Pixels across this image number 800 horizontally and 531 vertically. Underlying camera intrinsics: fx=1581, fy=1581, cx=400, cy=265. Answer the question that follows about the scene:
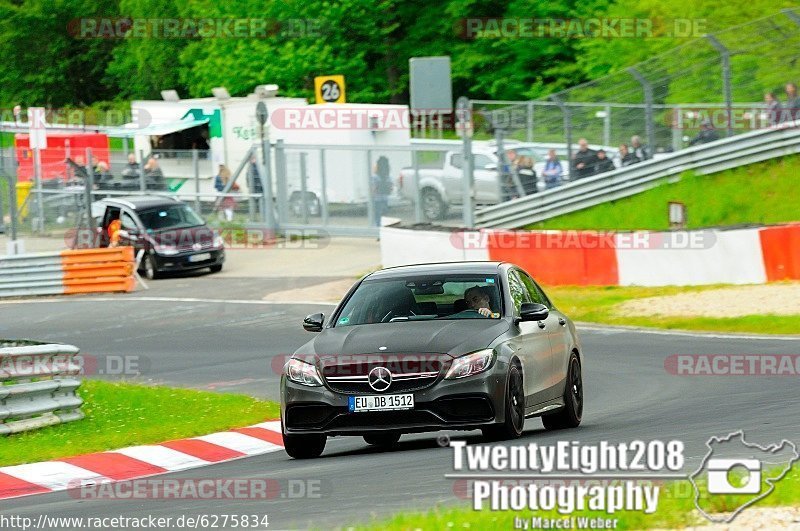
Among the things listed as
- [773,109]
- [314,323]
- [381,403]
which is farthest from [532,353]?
[773,109]

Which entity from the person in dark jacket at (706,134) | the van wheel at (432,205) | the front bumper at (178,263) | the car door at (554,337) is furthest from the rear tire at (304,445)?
the van wheel at (432,205)

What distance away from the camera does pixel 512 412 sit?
36.7 ft

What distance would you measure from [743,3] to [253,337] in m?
23.0

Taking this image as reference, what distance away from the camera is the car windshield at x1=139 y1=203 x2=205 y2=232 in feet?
110

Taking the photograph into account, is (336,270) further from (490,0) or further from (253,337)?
(490,0)

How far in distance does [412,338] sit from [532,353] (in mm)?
1190

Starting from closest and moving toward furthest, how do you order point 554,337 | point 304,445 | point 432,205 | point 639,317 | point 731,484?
point 731,484, point 304,445, point 554,337, point 639,317, point 432,205

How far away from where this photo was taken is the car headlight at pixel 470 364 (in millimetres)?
10953

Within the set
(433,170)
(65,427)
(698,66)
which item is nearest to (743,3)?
(433,170)

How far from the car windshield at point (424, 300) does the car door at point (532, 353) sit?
0.74 feet

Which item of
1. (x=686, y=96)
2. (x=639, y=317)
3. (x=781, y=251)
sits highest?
(x=686, y=96)

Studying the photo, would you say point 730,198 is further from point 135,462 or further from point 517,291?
point 135,462

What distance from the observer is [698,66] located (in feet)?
90.3

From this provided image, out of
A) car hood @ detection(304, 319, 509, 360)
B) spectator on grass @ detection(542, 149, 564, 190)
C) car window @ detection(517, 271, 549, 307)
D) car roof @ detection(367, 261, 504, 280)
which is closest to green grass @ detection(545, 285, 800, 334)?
spectator on grass @ detection(542, 149, 564, 190)
